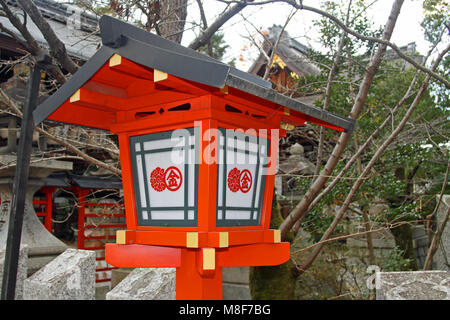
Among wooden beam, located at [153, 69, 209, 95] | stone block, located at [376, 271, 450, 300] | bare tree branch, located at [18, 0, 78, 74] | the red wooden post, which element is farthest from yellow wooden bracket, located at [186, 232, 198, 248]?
the red wooden post

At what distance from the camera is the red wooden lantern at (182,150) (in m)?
1.92

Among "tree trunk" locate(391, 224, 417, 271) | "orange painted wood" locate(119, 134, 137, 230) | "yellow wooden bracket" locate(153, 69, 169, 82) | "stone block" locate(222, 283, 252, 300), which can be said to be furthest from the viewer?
"tree trunk" locate(391, 224, 417, 271)

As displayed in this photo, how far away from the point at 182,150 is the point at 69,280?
56.6 inches

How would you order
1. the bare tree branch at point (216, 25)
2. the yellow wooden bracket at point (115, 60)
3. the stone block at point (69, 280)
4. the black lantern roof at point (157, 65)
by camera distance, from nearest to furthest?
the black lantern roof at point (157, 65) < the yellow wooden bracket at point (115, 60) < the stone block at point (69, 280) < the bare tree branch at point (216, 25)

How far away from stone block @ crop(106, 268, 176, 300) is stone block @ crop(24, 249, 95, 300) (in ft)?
1.18

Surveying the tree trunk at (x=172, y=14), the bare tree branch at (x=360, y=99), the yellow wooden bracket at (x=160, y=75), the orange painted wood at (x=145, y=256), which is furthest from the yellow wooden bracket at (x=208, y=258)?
the tree trunk at (x=172, y=14)

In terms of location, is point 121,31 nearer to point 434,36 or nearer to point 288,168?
point 434,36

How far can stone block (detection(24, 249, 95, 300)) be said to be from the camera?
281 cm

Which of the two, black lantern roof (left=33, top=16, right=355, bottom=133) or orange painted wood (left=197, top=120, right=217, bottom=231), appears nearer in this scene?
black lantern roof (left=33, top=16, right=355, bottom=133)

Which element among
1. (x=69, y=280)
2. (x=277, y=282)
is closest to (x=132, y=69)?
(x=69, y=280)

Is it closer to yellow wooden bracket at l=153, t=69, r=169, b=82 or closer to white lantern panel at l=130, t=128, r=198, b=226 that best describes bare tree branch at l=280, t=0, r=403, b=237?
white lantern panel at l=130, t=128, r=198, b=226

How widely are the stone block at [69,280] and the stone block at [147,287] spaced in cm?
36

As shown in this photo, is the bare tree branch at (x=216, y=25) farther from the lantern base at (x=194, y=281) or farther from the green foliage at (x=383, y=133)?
the lantern base at (x=194, y=281)

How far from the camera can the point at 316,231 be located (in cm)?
550
